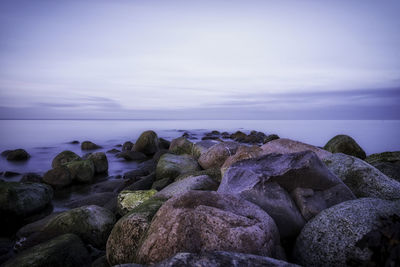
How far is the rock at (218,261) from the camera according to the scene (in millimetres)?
1984

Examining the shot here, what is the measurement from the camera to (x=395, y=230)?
2.41 m

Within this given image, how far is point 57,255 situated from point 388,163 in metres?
7.72

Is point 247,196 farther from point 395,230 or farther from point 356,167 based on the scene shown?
point 356,167

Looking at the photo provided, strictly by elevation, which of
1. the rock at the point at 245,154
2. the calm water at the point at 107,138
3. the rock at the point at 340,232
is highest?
the rock at the point at 245,154

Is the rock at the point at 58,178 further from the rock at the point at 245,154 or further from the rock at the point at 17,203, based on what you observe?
the rock at the point at 245,154

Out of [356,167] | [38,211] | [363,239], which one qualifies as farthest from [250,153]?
[38,211]

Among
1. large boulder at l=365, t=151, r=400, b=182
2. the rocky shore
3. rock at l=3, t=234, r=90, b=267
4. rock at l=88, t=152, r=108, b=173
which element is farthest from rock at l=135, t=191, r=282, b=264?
rock at l=88, t=152, r=108, b=173

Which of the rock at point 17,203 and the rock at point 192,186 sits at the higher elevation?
the rock at point 192,186

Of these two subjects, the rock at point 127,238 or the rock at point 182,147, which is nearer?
the rock at point 127,238

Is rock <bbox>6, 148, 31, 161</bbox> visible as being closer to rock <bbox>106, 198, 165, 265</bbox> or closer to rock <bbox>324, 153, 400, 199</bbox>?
rock <bbox>106, 198, 165, 265</bbox>

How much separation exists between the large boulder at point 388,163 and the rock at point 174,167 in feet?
17.6

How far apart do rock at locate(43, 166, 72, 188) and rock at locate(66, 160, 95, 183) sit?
293 millimetres

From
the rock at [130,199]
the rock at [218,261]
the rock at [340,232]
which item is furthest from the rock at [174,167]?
the rock at [218,261]

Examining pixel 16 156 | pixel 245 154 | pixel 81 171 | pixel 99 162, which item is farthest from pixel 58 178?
pixel 16 156
